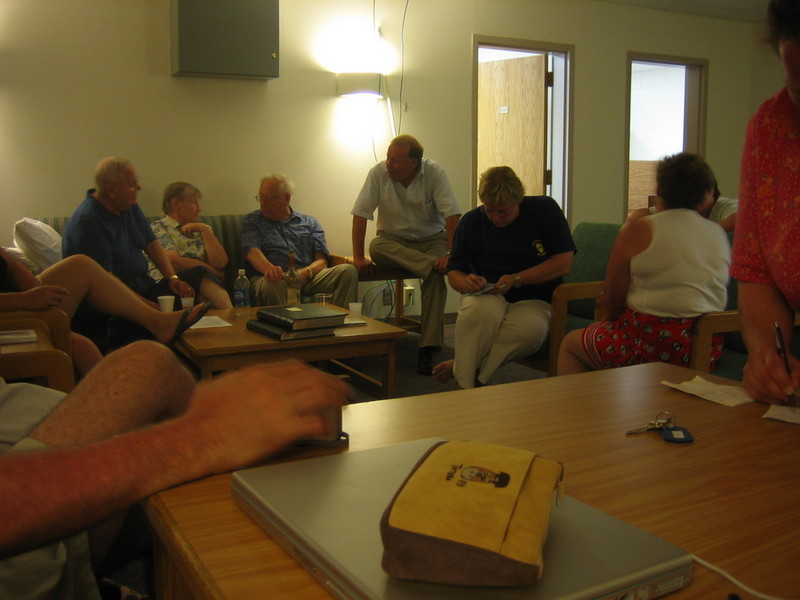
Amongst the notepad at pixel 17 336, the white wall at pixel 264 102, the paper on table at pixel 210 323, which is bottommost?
the paper on table at pixel 210 323

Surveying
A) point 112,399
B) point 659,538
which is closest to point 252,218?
point 112,399

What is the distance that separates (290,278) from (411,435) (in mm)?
3138

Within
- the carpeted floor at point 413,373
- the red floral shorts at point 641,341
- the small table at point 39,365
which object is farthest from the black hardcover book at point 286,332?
the red floral shorts at point 641,341

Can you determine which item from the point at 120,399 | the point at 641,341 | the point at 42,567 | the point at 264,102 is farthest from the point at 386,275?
the point at 42,567

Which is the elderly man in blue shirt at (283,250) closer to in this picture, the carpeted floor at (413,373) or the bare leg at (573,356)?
the carpeted floor at (413,373)

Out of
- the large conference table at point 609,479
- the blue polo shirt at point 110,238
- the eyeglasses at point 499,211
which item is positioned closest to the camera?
the large conference table at point 609,479

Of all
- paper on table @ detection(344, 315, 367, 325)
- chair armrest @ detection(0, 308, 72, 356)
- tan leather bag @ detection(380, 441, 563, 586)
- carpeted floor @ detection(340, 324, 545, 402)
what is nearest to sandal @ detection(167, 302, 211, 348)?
chair armrest @ detection(0, 308, 72, 356)

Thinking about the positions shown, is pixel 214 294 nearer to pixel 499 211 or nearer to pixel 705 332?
pixel 499 211

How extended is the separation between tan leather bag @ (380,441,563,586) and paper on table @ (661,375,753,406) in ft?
2.24

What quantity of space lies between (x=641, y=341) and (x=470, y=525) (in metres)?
2.08

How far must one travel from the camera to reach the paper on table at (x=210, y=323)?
3059 mm

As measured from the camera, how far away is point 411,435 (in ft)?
3.47

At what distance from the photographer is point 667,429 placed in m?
1.07

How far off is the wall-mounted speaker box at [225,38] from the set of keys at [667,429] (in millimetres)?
4230
